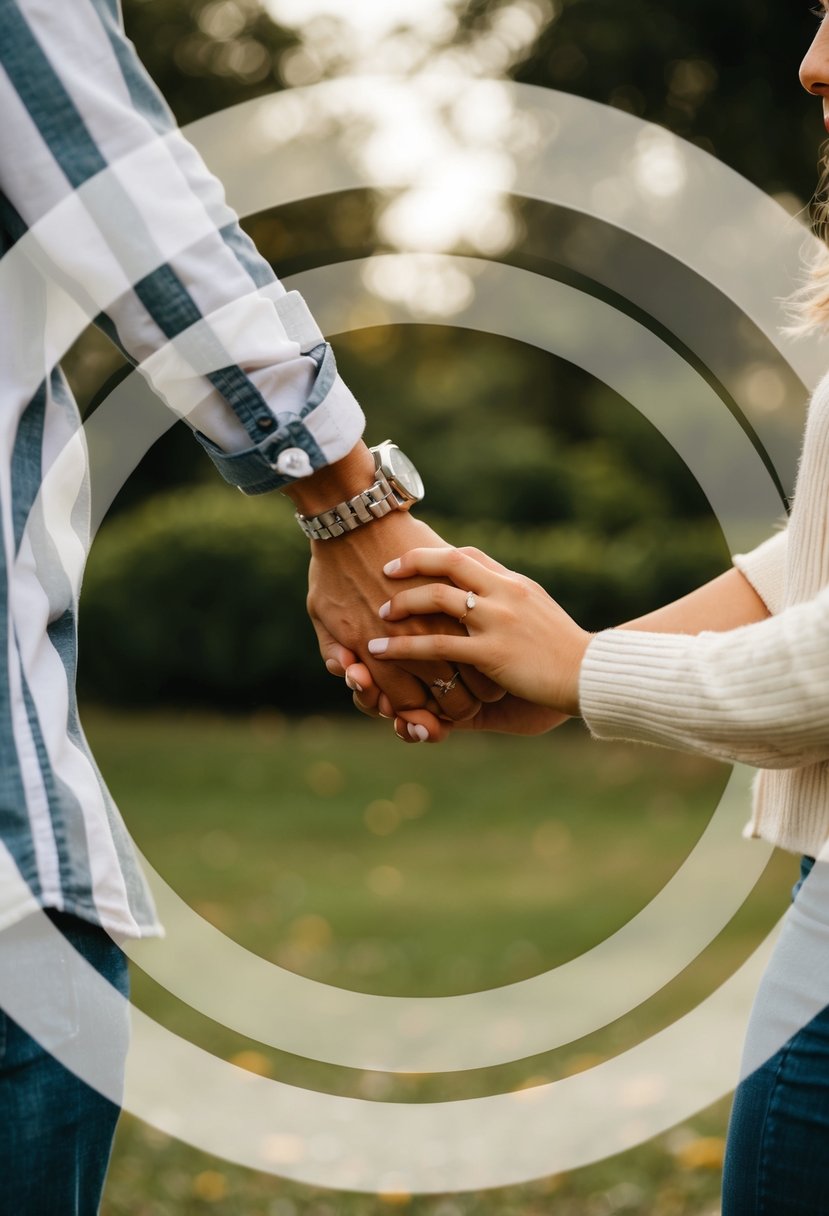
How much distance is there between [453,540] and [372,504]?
717 cm

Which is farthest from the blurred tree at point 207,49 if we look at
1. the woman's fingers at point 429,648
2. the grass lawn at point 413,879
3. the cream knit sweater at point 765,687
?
the cream knit sweater at point 765,687

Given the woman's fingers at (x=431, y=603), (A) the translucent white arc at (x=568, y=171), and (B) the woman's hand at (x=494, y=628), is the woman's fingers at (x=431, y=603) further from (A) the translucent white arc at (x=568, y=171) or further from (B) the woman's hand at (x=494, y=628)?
(A) the translucent white arc at (x=568, y=171)

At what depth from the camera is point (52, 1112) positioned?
1.16 meters

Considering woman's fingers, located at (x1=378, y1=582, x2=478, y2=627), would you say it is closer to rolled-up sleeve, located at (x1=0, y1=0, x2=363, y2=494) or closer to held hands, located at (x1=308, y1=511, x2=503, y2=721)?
held hands, located at (x1=308, y1=511, x2=503, y2=721)

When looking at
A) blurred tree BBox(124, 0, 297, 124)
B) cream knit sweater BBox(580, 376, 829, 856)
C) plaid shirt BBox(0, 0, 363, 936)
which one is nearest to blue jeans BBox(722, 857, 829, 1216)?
cream knit sweater BBox(580, 376, 829, 856)

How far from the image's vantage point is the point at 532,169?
9.15 metres

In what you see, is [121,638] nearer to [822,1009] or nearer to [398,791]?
[398,791]

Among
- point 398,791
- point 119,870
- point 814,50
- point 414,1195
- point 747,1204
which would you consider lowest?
point 398,791

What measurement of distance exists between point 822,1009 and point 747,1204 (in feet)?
0.90

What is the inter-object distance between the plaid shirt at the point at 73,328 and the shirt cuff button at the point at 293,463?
58 millimetres

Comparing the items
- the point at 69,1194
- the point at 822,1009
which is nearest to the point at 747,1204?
the point at 822,1009

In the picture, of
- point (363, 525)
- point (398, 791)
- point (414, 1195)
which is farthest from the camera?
point (398, 791)

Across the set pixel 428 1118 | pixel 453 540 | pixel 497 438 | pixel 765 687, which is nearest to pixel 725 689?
pixel 765 687

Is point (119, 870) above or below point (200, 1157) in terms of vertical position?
above
